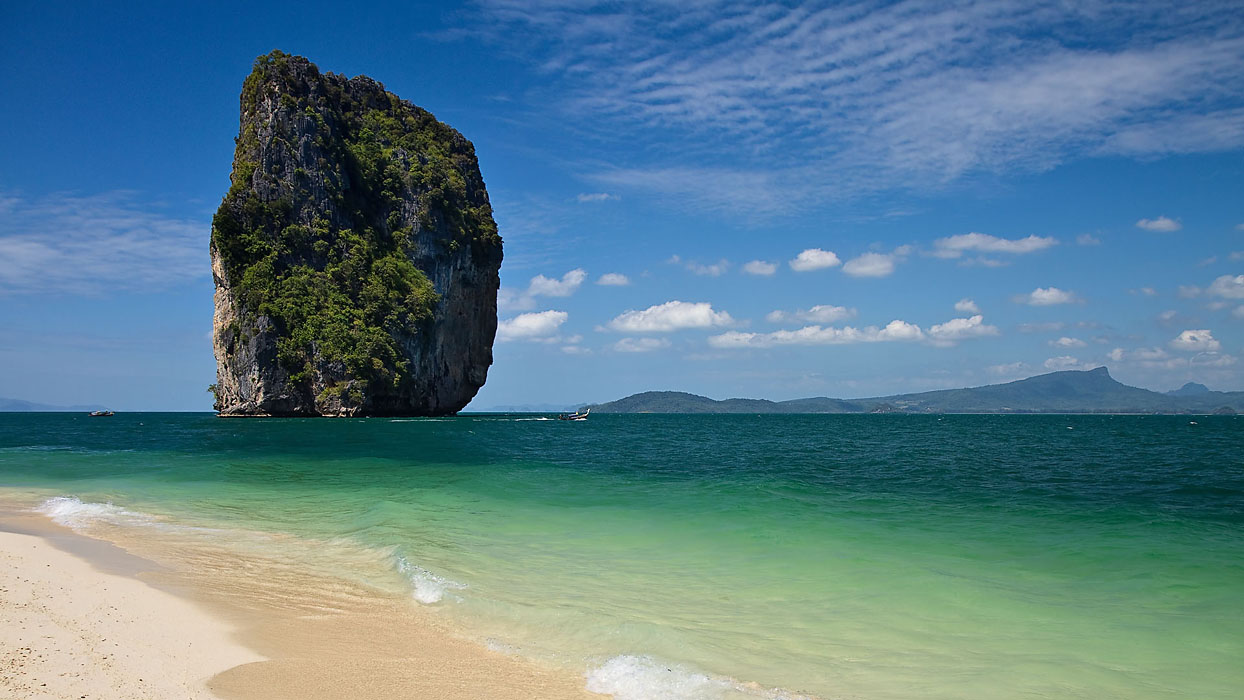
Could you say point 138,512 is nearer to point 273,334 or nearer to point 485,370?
point 273,334

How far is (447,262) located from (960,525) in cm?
7300

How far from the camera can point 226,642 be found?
6586 millimetres

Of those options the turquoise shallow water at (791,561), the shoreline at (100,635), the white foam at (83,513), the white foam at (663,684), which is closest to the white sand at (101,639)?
the shoreline at (100,635)

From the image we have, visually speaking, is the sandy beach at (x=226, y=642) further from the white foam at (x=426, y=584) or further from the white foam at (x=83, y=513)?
the white foam at (x=83, y=513)

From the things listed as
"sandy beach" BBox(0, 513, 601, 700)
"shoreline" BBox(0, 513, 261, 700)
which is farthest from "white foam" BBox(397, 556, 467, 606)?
"shoreline" BBox(0, 513, 261, 700)

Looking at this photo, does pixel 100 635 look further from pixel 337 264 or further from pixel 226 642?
pixel 337 264

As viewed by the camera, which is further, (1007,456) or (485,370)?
(485,370)

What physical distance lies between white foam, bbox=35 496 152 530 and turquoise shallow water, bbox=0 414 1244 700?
0.12m

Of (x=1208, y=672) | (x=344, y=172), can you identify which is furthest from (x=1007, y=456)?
(x=344, y=172)

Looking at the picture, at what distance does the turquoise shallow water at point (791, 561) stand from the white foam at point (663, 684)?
3 centimetres

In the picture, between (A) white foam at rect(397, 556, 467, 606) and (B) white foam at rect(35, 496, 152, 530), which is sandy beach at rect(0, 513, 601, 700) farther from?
(B) white foam at rect(35, 496, 152, 530)

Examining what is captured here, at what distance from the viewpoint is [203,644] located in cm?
648

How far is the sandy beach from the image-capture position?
5.50 meters

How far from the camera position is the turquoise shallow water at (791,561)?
6.66m
